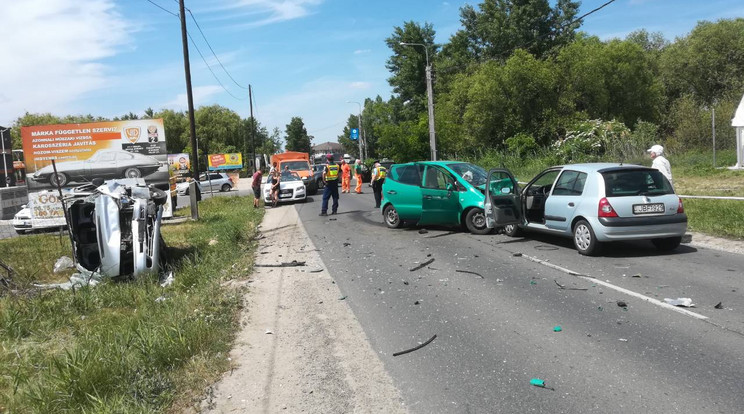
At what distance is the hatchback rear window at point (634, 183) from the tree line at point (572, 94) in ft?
52.7

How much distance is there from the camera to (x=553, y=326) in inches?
226

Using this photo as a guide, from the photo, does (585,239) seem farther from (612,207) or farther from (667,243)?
(667,243)

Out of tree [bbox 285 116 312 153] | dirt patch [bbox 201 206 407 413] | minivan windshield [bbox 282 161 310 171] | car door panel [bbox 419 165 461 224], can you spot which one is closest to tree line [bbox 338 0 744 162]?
minivan windshield [bbox 282 161 310 171]

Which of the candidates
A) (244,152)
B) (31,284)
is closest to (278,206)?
(31,284)

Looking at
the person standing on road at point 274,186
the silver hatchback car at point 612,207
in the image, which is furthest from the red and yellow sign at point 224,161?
the silver hatchback car at point 612,207

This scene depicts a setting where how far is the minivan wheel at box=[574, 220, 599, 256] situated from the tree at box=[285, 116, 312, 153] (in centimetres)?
11807

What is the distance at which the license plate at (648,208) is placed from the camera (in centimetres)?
891

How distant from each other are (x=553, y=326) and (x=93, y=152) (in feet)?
56.0

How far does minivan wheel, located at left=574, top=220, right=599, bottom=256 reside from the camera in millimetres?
9070

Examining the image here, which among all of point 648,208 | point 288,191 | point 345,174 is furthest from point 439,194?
point 345,174

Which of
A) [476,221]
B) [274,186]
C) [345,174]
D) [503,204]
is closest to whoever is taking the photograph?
[503,204]

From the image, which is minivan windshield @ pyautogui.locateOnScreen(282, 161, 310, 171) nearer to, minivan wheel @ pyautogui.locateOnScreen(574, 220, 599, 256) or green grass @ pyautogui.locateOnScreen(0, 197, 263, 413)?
green grass @ pyautogui.locateOnScreen(0, 197, 263, 413)

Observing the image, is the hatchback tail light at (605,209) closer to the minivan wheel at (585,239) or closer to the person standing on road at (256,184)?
the minivan wheel at (585,239)

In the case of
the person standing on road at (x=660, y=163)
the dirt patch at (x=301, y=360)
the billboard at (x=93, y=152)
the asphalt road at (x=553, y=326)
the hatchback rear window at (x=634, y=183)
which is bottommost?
the dirt patch at (x=301, y=360)
